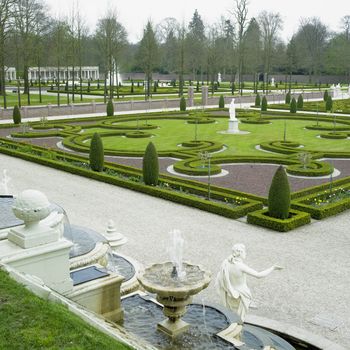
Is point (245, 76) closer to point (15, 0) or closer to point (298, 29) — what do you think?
point (298, 29)

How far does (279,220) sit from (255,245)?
5.02 ft

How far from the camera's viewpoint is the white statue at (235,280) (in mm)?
7605

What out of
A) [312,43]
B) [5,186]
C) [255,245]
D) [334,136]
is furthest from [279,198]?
[312,43]

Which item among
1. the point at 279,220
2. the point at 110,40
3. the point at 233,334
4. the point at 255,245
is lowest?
the point at 255,245

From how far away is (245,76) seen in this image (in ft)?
327

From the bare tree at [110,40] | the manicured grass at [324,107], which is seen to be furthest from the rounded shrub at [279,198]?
the bare tree at [110,40]

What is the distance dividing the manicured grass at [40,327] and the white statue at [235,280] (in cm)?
299

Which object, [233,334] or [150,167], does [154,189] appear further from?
[233,334]

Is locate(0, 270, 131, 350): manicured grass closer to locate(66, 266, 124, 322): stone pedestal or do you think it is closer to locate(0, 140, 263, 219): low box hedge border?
locate(66, 266, 124, 322): stone pedestal

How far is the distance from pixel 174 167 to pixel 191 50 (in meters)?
53.1

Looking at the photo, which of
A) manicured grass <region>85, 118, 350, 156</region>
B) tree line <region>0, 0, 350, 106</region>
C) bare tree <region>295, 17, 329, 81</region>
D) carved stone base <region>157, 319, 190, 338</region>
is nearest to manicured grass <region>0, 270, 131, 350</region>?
carved stone base <region>157, 319, 190, 338</region>

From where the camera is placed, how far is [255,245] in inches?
484

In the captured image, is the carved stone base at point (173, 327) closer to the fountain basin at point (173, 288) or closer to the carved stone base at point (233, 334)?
the fountain basin at point (173, 288)

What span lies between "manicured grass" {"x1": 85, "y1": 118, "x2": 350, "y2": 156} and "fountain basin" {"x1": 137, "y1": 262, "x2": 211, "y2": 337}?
52.9 feet
